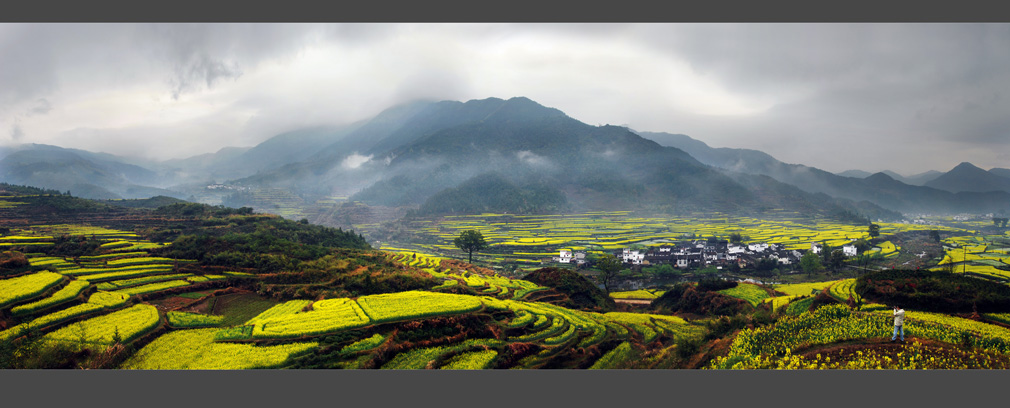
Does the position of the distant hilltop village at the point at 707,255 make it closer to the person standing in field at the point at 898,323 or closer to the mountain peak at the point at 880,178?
the person standing in field at the point at 898,323

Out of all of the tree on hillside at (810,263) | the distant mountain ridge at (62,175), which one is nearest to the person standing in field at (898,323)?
the tree on hillside at (810,263)

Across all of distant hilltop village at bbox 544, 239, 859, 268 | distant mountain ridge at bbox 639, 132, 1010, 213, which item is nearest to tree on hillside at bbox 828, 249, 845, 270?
distant hilltop village at bbox 544, 239, 859, 268

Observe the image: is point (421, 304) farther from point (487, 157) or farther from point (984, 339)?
point (487, 157)

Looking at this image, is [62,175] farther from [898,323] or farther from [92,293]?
[898,323]

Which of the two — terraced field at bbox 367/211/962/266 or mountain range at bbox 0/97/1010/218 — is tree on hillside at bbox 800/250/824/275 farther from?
mountain range at bbox 0/97/1010/218

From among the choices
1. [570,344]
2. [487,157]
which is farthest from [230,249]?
[487,157]

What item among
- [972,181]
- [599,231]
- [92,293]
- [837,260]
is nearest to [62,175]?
[92,293]
